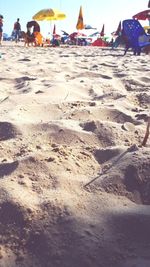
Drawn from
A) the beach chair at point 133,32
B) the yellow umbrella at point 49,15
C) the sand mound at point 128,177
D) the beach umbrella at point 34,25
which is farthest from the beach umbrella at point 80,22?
the sand mound at point 128,177

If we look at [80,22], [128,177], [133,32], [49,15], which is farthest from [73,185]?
[80,22]

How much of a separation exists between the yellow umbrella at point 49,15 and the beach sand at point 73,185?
15834 millimetres

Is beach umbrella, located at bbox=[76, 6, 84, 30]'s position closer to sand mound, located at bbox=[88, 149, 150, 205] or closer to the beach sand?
the beach sand

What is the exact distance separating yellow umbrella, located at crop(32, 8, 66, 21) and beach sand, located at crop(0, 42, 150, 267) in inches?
623

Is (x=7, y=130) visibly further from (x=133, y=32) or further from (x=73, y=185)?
(x=133, y=32)

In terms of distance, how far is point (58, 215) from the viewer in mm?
1113

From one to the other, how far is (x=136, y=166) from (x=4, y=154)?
57 centimetres

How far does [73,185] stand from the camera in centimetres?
129

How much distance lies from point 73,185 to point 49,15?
55.6ft

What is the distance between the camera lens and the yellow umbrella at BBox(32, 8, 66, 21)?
17.1m

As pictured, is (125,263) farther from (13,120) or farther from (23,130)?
(13,120)

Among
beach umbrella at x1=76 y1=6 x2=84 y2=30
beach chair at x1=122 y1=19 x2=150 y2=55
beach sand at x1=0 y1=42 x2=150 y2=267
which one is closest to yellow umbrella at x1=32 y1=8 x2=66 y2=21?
beach umbrella at x1=76 y1=6 x2=84 y2=30

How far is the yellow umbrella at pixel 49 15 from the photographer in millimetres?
17125

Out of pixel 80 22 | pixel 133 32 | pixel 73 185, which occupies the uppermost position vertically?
pixel 80 22
